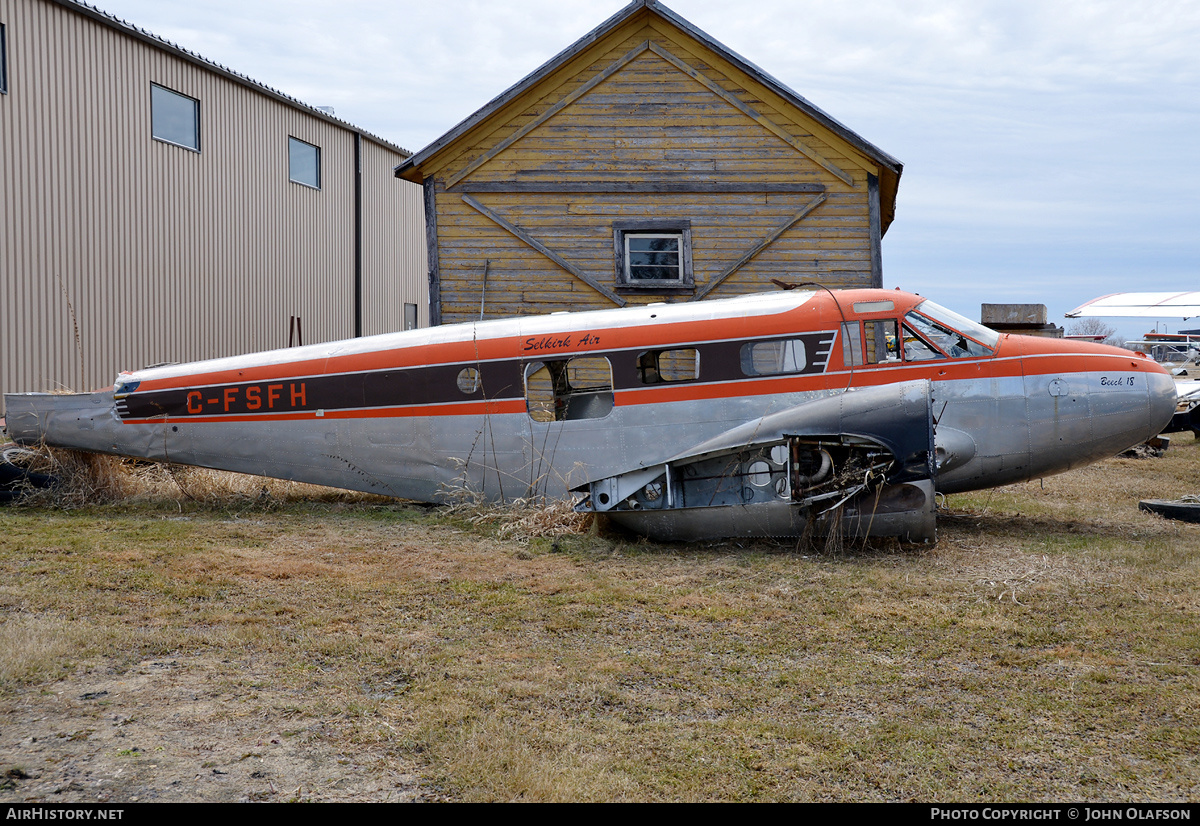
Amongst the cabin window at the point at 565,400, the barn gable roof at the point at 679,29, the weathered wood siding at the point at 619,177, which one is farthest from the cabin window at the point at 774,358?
the barn gable roof at the point at 679,29

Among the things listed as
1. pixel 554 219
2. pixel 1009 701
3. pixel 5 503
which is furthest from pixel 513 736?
pixel 554 219

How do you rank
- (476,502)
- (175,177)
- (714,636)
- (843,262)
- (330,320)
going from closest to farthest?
(714,636)
(476,502)
(843,262)
(175,177)
(330,320)

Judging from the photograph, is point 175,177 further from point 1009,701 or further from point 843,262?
point 1009,701

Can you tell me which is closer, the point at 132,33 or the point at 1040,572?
the point at 1040,572

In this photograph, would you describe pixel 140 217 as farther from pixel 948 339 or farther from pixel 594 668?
pixel 594 668

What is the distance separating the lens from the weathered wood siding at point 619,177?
14023 millimetres

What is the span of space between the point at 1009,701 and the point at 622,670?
212 centimetres

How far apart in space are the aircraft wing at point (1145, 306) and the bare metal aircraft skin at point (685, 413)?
92.3 ft

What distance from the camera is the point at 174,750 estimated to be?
3.85 m

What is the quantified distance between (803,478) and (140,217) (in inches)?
624

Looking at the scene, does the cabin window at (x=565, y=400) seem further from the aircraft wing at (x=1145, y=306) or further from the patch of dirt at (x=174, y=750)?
the aircraft wing at (x=1145, y=306)

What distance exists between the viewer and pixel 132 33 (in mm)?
16984

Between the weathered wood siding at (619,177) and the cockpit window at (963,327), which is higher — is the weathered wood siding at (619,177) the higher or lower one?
the higher one
